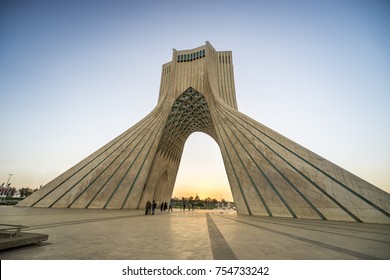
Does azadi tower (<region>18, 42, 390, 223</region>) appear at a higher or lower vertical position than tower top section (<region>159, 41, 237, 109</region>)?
lower

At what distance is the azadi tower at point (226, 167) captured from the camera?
9312 mm

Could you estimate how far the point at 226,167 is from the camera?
1420 centimetres

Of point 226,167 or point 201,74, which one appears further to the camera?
point 201,74

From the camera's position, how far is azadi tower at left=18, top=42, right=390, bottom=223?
9312 millimetres

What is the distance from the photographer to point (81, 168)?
15633 mm

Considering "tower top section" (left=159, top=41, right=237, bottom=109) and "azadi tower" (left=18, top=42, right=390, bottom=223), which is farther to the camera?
"tower top section" (left=159, top=41, right=237, bottom=109)

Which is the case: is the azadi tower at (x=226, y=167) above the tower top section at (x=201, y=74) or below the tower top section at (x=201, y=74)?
below

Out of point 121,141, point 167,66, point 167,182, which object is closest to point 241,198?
point 121,141

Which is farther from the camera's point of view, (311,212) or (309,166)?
(309,166)

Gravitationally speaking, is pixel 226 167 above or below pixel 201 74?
below
